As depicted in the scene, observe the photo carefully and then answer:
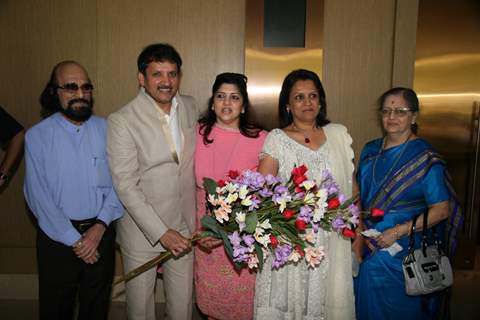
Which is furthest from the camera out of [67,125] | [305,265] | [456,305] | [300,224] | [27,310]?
[456,305]

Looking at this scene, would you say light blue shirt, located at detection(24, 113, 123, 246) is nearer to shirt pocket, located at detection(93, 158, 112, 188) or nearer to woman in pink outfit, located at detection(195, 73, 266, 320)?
shirt pocket, located at detection(93, 158, 112, 188)

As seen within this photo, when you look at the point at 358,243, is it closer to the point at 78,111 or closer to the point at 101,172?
the point at 101,172

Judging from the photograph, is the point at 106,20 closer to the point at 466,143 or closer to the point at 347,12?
the point at 347,12

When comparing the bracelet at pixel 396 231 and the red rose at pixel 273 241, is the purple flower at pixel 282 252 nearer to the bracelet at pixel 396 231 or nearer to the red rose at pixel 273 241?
the red rose at pixel 273 241

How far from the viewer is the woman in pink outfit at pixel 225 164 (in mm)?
2236

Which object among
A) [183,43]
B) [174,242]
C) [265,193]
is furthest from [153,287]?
[183,43]

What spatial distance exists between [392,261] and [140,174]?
4.81 ft

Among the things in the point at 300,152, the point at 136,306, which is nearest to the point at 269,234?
the point at 300,152

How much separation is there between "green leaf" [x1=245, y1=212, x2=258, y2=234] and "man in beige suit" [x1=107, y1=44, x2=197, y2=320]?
60cm

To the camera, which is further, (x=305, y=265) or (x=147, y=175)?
(x=147, y=175)

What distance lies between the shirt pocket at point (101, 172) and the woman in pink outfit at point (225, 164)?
0.52 m

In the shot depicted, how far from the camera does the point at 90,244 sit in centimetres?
222

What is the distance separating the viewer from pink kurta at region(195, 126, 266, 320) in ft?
7.34

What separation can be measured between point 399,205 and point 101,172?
1661mm
